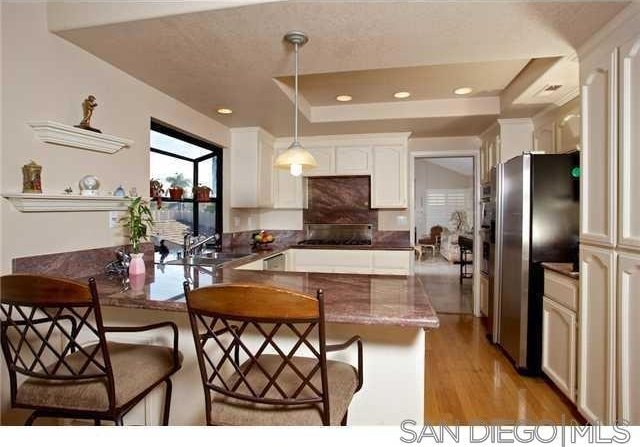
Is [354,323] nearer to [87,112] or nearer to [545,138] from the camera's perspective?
[87,112]

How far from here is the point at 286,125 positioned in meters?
3.66

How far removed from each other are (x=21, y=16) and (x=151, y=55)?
0.57 meters

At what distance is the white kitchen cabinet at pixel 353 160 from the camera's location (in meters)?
4.09

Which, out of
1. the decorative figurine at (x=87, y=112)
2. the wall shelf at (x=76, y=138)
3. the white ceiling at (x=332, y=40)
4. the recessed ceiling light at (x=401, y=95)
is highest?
the recessed ceiling light at (x=401, y=95)

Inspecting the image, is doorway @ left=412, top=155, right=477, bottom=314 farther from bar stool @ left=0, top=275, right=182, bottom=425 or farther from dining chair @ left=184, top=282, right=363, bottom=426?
bar stool @ left=0, top=275, right=182, bottom=425

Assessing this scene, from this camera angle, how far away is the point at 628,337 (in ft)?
5.10

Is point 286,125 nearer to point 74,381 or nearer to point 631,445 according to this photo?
point 74,381

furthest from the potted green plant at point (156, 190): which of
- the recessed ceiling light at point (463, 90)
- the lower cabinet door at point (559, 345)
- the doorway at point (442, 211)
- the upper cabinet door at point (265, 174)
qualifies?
the doorway at point (442, 211)

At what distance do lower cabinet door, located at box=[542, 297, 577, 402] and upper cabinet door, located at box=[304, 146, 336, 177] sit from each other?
2574mm

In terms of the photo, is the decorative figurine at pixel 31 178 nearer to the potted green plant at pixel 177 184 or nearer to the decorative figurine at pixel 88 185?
the decorative figurine at pixel 88 185

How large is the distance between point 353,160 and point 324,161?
36 cm

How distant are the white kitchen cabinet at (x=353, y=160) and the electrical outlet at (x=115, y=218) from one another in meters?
2.52

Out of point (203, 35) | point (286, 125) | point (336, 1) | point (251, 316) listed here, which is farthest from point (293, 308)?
point (286, 125)

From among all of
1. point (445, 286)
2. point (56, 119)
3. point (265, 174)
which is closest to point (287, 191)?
point (265, 174)
